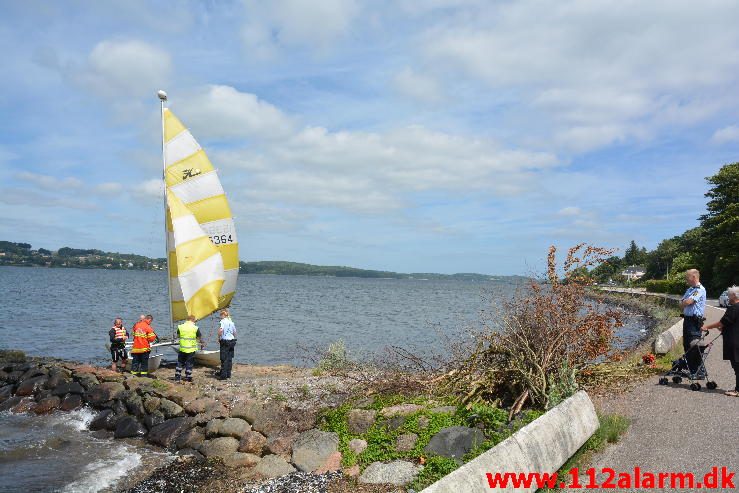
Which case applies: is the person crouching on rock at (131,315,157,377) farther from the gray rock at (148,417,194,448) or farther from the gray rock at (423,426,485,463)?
the gray rock at (423,426,485,463)

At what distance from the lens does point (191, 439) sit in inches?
394

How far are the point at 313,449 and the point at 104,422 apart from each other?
238 inches

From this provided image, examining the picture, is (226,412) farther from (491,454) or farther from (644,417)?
(644,417)

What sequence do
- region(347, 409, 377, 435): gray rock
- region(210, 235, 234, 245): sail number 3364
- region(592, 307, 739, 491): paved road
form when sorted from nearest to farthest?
region(592, 307, 739, 491): paved road < region(347, 409, 377, 435): gray rock < region(210, 235, 234, 245): sail number 3364

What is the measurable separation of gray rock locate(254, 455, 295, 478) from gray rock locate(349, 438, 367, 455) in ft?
3.12

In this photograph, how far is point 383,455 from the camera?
744 cm

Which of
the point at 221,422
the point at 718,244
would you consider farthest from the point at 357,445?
the point at 718,244

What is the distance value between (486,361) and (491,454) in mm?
3946

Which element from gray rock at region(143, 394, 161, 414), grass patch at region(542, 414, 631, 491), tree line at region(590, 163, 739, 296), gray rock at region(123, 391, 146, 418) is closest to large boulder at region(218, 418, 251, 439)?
gray rock at region(143, 394, 161, 414)

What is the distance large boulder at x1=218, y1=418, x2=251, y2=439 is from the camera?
31.3ft

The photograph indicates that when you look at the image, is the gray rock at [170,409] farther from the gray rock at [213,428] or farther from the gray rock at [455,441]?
the gray rock at [455,441]

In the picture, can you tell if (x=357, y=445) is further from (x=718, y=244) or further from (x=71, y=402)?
(x=718, y=244)

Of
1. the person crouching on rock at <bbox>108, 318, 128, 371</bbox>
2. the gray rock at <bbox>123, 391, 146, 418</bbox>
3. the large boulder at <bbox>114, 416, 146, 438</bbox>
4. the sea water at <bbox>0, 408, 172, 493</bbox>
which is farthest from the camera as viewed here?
the person crouching on rock at <bbox>108, 318, 128, 371</bbox>

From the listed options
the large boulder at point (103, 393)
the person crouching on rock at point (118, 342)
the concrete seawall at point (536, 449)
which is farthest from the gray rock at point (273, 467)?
the person crouching on rock at point (118, 342)
